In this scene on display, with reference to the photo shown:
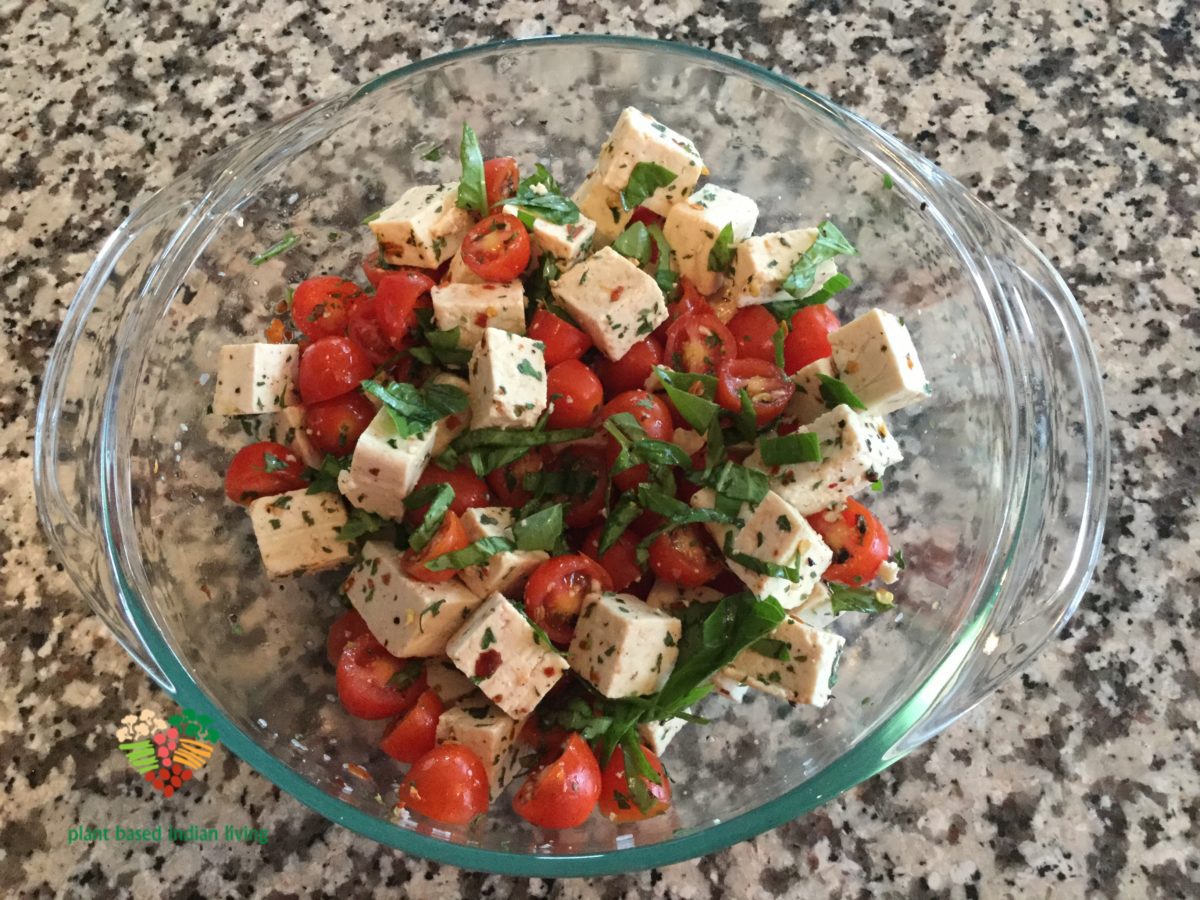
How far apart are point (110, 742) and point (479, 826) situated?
0.66 meters

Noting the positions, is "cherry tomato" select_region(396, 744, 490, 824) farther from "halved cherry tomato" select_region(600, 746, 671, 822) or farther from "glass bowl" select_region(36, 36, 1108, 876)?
"halved cherry tomato" select_region(600, 746, 671, 822)

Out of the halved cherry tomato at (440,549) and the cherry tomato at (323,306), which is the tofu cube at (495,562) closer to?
the halved cherry tomato at (440,549)

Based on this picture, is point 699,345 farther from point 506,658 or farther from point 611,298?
point 506,658

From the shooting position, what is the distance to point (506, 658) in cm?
121

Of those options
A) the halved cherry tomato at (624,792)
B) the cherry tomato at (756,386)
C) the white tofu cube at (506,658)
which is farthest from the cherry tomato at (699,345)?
the halved cherry tomato at (624,792)

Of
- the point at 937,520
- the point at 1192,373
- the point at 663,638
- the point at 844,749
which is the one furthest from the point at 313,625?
the point at 1192,373

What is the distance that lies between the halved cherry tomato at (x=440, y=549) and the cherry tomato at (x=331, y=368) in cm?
28

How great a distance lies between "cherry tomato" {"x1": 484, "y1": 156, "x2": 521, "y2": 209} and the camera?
4.87 feet

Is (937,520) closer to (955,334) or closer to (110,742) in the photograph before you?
(955,334)

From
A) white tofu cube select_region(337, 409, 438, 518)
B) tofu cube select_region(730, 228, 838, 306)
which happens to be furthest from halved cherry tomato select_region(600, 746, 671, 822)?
tofu cube select_region(730, 228, 838, 306)

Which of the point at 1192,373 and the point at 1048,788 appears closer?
the point at 1048,788

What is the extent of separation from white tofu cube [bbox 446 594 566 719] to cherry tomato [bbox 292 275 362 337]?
555mm

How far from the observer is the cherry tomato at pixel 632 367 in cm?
143

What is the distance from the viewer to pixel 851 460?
125 cm
